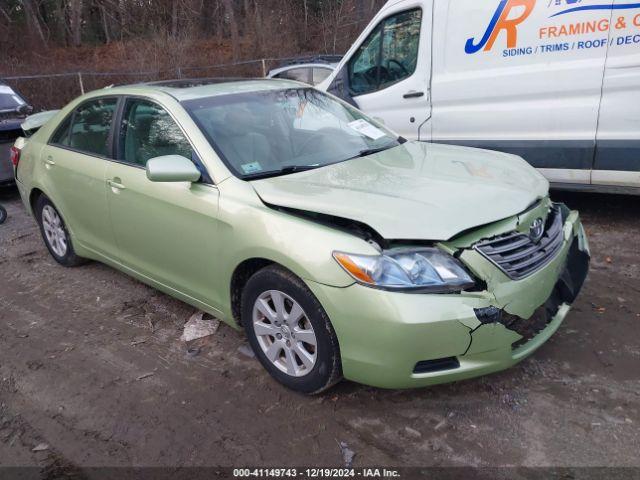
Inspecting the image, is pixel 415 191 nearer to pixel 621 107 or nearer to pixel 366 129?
pixel 366 129

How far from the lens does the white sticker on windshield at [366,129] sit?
13.2ft

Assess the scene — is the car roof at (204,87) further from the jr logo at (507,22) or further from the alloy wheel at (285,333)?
the jr logo at (507,22)

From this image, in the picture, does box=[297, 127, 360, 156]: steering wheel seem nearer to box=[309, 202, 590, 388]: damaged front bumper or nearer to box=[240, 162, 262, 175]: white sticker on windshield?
box=[240, 162, 262, 175]: white sticker on windshield

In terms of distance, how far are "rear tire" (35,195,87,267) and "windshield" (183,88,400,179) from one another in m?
2.00

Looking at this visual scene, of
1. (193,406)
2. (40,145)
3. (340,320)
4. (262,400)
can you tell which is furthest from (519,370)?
(40,145)

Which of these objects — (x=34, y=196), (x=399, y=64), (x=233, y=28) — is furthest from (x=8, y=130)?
(x=233, y=28)

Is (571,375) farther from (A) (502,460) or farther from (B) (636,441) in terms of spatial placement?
(A) (502,460)

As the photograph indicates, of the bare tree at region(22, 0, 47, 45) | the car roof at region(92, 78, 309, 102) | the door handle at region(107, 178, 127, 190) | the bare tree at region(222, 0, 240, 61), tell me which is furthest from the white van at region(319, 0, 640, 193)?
the bare tree at region(22, 0, 47, 45)

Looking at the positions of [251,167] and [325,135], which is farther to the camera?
[325,135]

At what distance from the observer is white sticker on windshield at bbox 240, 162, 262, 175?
10.6 ft

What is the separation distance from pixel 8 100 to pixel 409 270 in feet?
26.1

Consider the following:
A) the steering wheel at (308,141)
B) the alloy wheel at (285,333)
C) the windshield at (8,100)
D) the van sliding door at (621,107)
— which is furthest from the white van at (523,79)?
the windshield at (8,100)

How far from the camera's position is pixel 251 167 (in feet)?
10.8

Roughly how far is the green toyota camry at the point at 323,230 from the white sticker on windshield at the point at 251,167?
0.01 meters
